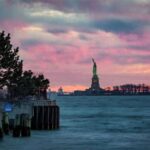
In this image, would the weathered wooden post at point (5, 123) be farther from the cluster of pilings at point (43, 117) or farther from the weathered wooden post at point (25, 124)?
the cluster of pilings at point (43, 117)

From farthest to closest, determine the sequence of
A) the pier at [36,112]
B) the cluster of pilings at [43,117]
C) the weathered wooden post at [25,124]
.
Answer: the cluster of pilings at [43,117] < the pier at [36,112] < the weathered wooden post at [25,124]

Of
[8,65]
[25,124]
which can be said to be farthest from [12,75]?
[25,124]

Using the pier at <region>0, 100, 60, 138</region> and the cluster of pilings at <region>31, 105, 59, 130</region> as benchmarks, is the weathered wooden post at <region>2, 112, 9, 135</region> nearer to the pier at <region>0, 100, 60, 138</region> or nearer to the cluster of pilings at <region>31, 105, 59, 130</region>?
the pier at <region>0, 100, 60, 138</region>

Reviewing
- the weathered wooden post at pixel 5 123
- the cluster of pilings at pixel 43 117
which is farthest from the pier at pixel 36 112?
the weathered wooden post at pixel 5 123

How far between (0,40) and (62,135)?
13917 mm

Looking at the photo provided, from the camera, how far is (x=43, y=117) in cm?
8656

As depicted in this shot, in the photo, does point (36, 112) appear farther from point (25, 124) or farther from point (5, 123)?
point (25, 124)

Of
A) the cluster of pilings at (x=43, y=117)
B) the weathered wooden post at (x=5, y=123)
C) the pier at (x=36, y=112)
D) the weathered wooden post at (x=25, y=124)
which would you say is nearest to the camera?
the weathered wooden post at (x=25, y=124)

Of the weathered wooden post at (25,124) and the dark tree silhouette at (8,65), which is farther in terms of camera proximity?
the dark tree silhouette at (8,65)

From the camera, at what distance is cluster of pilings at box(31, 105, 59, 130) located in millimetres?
85812

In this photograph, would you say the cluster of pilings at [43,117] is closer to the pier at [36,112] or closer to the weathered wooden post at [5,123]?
the pier at [36,112]

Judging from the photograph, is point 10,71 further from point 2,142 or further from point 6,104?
point 2,142

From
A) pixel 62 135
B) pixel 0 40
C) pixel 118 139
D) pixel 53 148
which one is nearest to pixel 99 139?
pixel 118 139

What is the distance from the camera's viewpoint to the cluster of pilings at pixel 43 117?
8581cm
